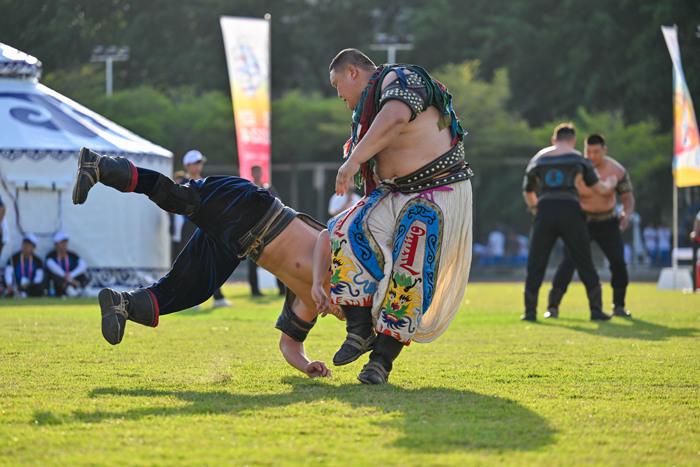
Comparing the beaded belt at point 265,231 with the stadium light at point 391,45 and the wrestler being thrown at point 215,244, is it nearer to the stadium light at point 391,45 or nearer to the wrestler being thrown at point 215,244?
the wrestler being thrown at point 215,244

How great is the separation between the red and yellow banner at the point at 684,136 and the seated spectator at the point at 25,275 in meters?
9.99

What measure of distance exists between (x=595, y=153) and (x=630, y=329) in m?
3.10

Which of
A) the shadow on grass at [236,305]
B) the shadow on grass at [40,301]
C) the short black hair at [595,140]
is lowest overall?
the shadow on grass at [40,301]

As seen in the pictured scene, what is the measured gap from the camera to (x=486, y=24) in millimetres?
48250

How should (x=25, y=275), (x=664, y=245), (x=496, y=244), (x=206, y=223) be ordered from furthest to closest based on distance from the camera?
1. (x=496, y=244)
2. (x=664, y=245)
3. (x=25, y=275)
4. (x=206, y=223)

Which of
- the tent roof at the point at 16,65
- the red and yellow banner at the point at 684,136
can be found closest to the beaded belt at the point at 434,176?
the red and yellow banner at the point at 684,136

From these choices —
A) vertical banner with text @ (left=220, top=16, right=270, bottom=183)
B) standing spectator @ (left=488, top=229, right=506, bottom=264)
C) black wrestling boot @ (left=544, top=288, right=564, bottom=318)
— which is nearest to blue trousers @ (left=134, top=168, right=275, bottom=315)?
black wrestling boot @ (left=544, top=288, right=564, bottom=318)

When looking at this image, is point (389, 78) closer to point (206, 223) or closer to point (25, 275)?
point (206, 223)

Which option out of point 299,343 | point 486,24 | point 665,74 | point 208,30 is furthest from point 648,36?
point 299,343

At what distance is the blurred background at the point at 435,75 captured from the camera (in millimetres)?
41625

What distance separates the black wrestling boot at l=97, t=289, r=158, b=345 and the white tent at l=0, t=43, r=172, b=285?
13.1 m

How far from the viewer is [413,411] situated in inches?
213

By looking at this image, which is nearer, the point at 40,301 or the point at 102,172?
the point at 102,172

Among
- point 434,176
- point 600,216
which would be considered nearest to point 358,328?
point 434,176
